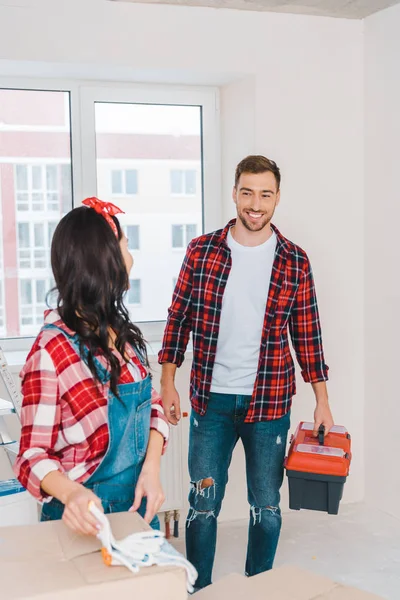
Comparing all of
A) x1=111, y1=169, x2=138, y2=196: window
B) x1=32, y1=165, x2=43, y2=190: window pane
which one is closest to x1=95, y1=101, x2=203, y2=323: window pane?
x1=111, y1=169, x2=138, y2=196: window

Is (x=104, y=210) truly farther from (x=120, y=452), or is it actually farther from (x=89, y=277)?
(x=120, y=452)

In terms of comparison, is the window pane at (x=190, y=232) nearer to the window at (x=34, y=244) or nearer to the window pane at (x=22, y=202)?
the window at (x=34, y=244)

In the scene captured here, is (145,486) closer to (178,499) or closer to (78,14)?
(178,499)

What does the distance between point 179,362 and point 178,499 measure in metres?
0.87

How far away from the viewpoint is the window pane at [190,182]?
339cm

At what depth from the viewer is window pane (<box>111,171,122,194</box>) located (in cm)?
326

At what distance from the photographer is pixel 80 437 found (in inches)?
53.5

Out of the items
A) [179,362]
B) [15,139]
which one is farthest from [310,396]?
[15,139]

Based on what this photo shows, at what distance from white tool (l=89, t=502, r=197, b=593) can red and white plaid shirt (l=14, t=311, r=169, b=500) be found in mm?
289

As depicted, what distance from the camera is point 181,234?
3.39m

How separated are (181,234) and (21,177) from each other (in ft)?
2.50

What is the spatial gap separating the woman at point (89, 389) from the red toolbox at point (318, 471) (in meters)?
0.92

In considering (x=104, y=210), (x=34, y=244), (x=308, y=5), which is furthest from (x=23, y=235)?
(x=104, y=210)

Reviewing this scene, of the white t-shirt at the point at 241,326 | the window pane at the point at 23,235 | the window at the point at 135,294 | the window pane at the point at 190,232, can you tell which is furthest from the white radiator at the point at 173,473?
the window pane at the point at 23,235
